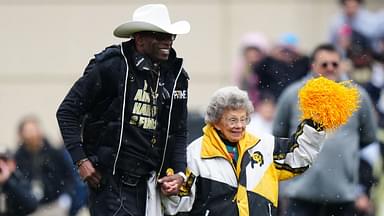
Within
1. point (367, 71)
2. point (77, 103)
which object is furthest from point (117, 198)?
point (367, 71)

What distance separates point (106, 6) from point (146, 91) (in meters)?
12.4

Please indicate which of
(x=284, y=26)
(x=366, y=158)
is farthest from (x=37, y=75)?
(x=366, y=158)

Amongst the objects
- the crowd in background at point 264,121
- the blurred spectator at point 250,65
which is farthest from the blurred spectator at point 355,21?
the blurred spectator at point 250,65

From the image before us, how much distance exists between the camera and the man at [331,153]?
1322 centimetres

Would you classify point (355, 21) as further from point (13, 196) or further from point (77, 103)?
point (77, 103)

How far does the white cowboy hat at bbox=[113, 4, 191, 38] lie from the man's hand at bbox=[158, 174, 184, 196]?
905mm

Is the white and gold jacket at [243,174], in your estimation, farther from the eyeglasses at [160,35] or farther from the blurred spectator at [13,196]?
the blurred spectator at [13,196]

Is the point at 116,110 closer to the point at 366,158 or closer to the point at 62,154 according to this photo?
the point at 366,158

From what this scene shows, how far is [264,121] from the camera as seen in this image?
1568 centimetres

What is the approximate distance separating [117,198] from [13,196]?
320 cm

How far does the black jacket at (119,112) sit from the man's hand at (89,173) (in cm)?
6

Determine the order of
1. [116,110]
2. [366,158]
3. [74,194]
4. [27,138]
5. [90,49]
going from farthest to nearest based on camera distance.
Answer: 1. [90,49]
2. [27,138]
3. [74,194]
4. [366,158]
5. [116,110]

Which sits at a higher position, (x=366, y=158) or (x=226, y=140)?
(x=226, y=140)

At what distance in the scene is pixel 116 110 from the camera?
10180 mm
